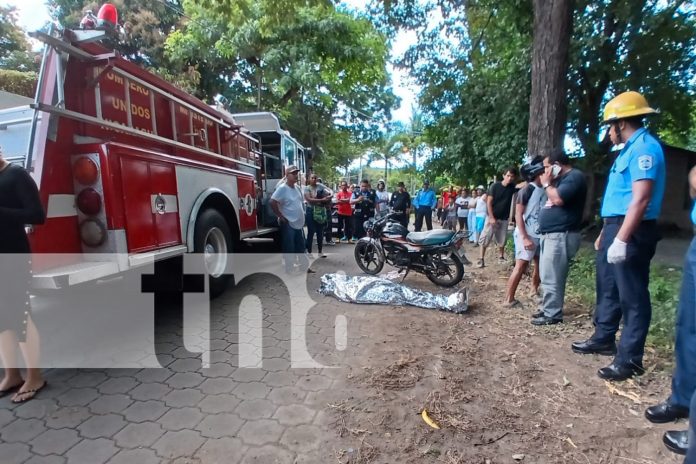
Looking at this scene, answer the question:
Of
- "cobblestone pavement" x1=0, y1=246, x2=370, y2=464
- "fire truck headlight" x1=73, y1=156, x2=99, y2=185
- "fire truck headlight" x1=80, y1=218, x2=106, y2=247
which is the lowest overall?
"cobblestone pavement" x1=0, y1=246, x2=370, y2=464

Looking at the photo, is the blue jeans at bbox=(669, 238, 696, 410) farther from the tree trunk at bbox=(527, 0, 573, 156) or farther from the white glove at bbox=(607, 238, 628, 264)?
the tree trunk at bbox=(527, 0, 573, 156)

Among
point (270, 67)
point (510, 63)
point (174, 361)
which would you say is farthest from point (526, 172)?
point (270, 67)

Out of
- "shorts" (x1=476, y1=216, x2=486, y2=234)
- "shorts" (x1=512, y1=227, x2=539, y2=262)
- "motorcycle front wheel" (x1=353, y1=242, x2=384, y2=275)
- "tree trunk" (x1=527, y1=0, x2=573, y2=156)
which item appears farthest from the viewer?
"shorts" (x1=476, y1=216, x2=486, y2=234)

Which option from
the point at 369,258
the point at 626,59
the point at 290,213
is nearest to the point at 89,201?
the point at 290,213

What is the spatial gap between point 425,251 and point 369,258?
3.57 ft

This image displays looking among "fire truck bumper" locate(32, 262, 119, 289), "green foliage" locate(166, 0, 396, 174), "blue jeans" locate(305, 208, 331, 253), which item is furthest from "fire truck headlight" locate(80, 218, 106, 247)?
"green foliage" locate(166, 0, 396, 174)

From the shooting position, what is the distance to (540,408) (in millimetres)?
2428

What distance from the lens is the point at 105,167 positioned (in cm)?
286

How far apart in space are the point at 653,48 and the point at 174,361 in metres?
10.1

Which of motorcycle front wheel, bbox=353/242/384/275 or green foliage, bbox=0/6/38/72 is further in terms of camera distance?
green foliage, bbox=0/6/38/72

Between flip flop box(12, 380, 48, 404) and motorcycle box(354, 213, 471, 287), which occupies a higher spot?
motorcycle box(354, 213, 471, 287)

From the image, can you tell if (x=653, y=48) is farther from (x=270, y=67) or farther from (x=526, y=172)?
(x=270, y=67)

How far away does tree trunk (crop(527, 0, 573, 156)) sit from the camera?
5.27 metres

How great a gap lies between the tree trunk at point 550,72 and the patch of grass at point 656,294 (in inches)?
66.7
